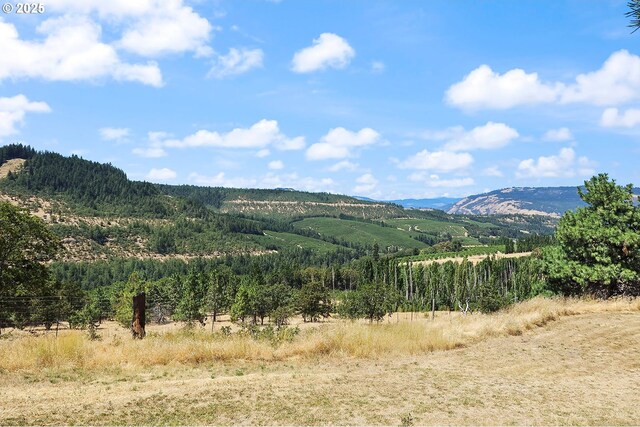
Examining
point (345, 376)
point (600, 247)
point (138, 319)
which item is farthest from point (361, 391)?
point (600, 247)

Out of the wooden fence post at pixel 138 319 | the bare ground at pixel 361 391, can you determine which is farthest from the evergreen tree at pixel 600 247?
the wooden fence post at pixel 138 319

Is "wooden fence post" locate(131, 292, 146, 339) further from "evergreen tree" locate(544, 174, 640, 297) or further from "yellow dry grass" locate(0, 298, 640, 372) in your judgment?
"evergreen tree" locate(544, 174, 640, 297)

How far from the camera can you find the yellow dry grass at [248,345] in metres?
12.9

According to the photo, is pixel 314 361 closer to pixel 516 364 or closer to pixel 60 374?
pixel 516 364

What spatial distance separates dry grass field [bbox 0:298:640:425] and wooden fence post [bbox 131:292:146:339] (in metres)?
0.45

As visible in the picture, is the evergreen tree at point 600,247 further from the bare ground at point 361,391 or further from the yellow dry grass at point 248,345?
the bare ground at point 361,391

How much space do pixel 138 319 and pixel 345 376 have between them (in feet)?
25.0

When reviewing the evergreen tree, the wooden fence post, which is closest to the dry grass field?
the wooden fence post

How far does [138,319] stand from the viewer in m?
15.1

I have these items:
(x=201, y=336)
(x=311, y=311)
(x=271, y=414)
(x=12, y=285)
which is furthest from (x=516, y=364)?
(x=311, y=311)

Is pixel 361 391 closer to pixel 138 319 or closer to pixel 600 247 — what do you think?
pixel 138 319

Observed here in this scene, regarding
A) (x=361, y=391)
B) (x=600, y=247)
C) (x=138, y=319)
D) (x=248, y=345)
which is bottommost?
(x=361, y=391)

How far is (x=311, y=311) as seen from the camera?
11631cm

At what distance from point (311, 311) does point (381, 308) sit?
25963 mm
